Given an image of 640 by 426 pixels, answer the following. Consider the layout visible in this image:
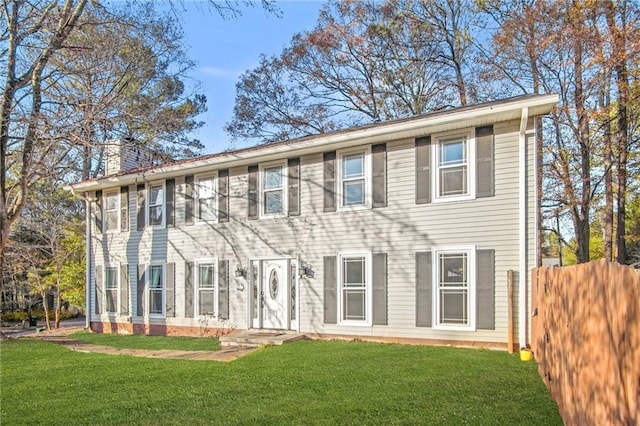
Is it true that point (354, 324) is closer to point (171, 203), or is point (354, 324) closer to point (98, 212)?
point (171, 203)

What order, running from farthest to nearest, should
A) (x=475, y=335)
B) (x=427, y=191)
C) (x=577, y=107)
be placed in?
(x=577, y=107), (x=427, y=191), (x=475, y=335)

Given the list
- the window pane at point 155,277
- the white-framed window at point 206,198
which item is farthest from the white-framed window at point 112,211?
the white-framed window at point 206,198

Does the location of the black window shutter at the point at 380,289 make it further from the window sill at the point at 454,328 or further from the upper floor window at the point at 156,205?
the upper floor window at the point at 156,205

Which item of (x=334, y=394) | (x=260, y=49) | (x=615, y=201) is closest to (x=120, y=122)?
(x=334, y=394)

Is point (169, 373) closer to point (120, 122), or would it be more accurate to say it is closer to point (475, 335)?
point (475, 335)

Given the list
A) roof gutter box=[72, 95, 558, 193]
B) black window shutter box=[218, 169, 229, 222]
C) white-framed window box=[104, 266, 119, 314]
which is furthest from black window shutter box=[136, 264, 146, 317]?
black window shutter box=[218, 169, 229, 222]

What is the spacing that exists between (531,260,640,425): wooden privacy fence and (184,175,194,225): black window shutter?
30.9ft

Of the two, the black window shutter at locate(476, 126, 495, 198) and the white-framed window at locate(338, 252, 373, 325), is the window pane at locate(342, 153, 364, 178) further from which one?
the black window shutter at locate(476, 126, 495, 198)

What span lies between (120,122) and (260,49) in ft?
33.6

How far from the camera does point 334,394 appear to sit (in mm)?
5836

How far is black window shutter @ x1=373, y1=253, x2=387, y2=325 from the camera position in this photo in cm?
990

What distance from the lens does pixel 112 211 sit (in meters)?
14.8

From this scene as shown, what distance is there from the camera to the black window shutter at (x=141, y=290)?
13.8 m

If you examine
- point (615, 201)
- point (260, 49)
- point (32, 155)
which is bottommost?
point (615, 201)
